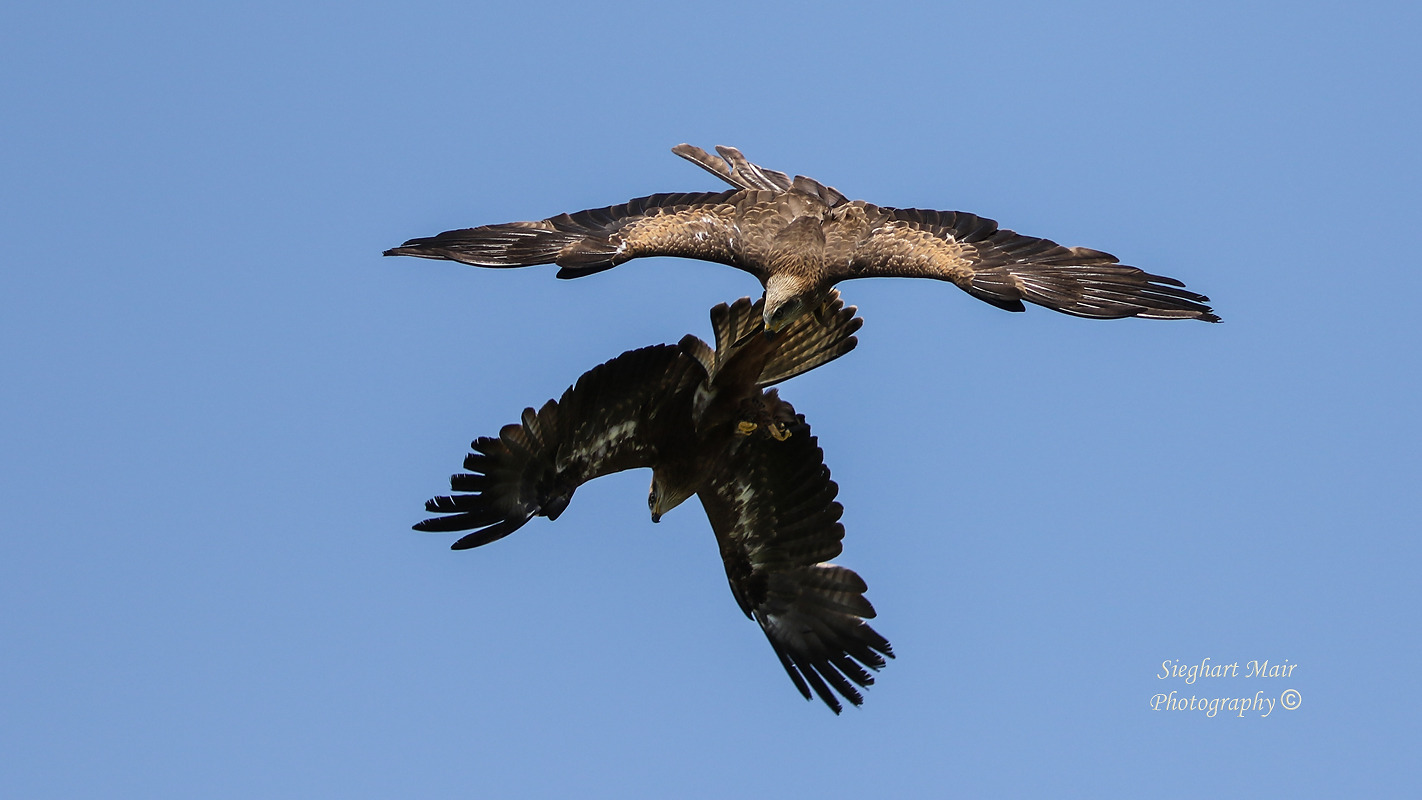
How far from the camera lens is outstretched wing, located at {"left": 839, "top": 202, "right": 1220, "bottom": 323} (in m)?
11.9

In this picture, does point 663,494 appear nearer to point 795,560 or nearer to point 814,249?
point 795,560

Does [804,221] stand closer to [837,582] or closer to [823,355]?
[823,355]

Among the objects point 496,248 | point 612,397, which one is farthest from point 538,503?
point 496,248

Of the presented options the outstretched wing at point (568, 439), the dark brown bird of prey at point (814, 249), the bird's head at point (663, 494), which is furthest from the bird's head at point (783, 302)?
the bird's head at point (663, 494)

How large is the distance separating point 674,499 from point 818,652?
146 centimetres

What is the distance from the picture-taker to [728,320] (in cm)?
1238

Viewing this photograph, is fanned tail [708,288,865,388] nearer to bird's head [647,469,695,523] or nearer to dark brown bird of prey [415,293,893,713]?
dark brown bird of prey [415,293,893,713]

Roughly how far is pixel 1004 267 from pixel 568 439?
299 cm

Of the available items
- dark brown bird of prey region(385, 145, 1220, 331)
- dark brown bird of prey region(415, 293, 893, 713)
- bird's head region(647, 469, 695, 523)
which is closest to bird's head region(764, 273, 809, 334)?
dark brown bird of prey region(385, 145, 1220, 331)

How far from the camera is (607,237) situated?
12.8 metres

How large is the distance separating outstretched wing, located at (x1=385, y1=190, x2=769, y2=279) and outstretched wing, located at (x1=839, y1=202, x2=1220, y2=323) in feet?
2.79

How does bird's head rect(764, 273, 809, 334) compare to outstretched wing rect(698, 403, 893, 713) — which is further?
outstretched wing rect(698, 403, 893, 713)

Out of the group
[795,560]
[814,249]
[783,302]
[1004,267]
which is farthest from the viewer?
[795,560]

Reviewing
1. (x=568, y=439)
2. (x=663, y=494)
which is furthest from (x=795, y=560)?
(x=568, y=439)
